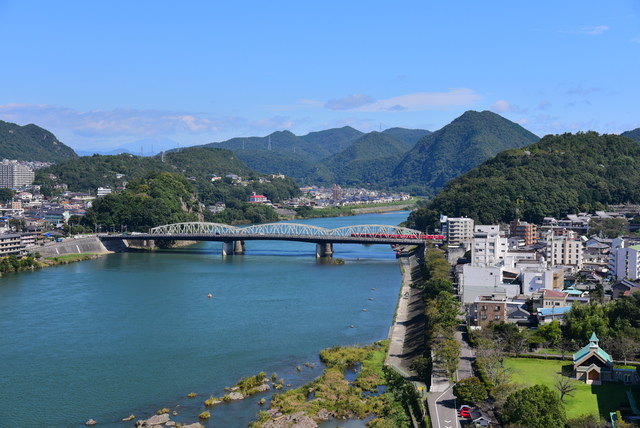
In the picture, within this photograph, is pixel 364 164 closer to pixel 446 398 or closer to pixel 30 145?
pixel 30 145

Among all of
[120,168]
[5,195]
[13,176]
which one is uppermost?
[120,168]

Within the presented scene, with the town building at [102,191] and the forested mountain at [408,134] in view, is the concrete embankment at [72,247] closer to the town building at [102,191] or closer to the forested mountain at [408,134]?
the town building at [102,191]

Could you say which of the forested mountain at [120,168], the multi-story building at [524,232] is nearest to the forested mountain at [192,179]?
the forested mountain at [120,168]

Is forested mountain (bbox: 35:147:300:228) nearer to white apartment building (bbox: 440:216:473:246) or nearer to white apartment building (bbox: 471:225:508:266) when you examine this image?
white apartment building (bbox: 440:216:473:246)

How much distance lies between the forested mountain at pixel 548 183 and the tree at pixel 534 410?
22.4m

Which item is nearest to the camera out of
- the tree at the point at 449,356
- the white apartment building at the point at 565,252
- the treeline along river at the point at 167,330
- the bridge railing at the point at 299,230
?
the tree at the point at 449,356

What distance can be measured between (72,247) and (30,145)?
59869 mm

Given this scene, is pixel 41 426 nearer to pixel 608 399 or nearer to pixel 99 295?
pixel 608 399

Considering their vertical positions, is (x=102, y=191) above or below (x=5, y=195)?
above

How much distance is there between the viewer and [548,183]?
34.7 meters

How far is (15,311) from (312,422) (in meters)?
10.2

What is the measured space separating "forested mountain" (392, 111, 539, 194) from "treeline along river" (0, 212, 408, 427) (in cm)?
6853

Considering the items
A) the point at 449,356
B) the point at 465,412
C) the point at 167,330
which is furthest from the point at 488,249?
the point at 465,412

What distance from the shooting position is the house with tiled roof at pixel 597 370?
11000 millimetres
